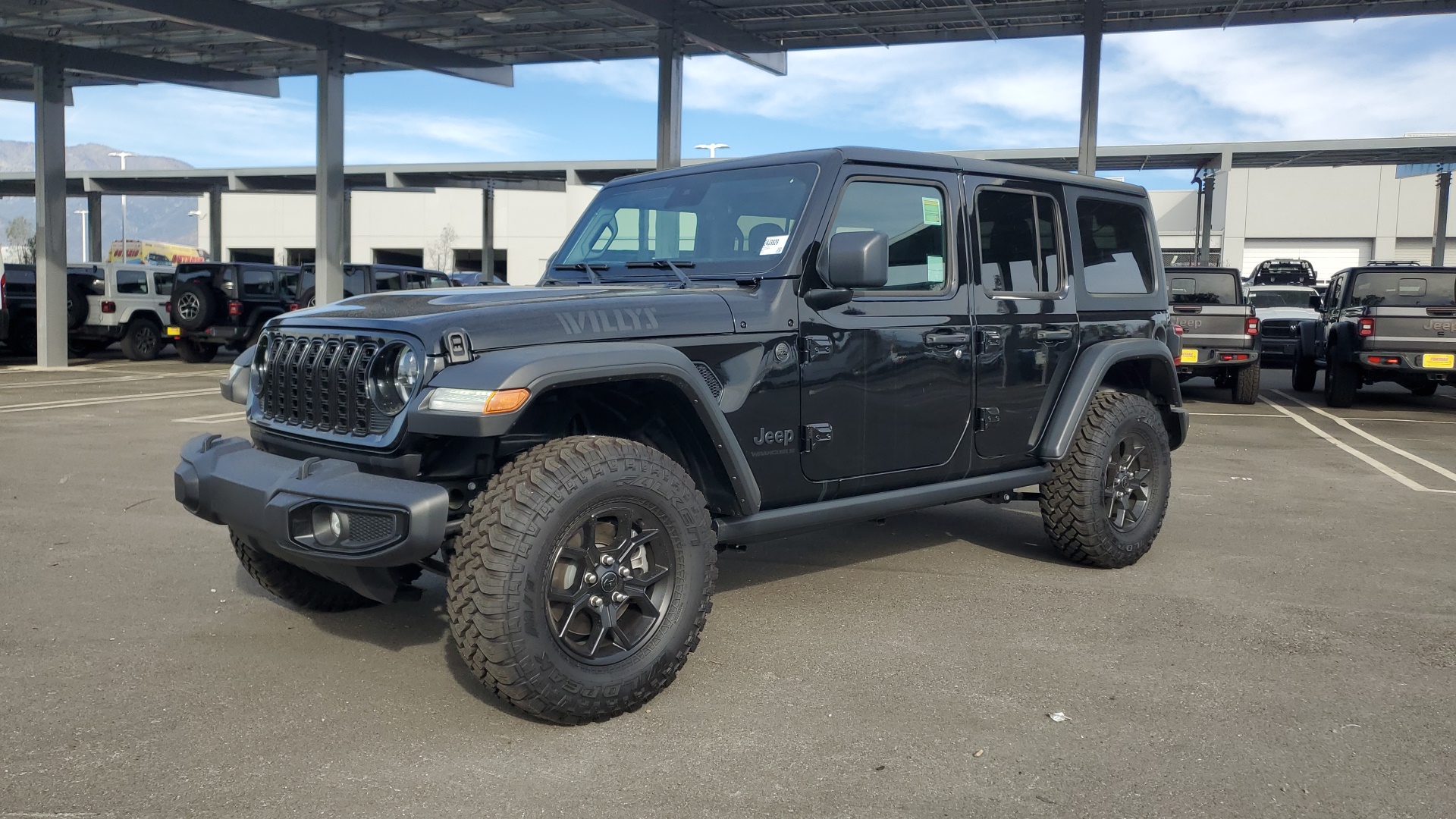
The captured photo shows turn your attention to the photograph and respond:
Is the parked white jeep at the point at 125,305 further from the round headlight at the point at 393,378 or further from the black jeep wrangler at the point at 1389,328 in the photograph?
the round headlight at the point at 393,378

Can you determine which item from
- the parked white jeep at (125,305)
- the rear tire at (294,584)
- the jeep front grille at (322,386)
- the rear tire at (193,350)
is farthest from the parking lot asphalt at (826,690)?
the parked white jeep at (125,305)

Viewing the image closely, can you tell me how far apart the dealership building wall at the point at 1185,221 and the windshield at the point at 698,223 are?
43818 mm

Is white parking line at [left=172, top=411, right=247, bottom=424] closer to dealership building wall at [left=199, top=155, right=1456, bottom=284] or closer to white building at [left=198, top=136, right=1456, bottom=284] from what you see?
white building at [left=198, top=136, right=1456, bottom=284]

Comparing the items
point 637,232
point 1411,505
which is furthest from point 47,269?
point 1411,505

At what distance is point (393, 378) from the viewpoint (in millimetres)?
3650

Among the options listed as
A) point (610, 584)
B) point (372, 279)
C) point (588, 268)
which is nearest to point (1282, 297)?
point (372, 279)

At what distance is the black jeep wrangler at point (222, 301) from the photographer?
1958 centimetres

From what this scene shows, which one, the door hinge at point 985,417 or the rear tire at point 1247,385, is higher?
the door hinge at point 985,417

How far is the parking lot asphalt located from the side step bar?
1.53 ft

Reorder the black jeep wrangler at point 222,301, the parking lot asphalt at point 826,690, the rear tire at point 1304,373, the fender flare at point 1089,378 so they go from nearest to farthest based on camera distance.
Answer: the parking lot asphalt at point 826,690 → the fender flare at point 1089,378 → the rear tire at point 1304,373 → the black jeep wrangler at point 222,301

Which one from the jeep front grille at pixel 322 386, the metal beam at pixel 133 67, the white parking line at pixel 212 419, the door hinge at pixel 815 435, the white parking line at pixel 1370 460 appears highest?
the metal beam at pixel 133 67

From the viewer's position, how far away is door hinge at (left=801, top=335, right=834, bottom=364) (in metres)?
4.30

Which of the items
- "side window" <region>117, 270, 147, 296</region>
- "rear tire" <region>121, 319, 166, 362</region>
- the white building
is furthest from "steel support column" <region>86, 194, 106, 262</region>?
"rear tire" <region>121, 319, 166, 362</region>

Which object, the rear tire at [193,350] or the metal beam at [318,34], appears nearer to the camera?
the metal beam at [318,34]
